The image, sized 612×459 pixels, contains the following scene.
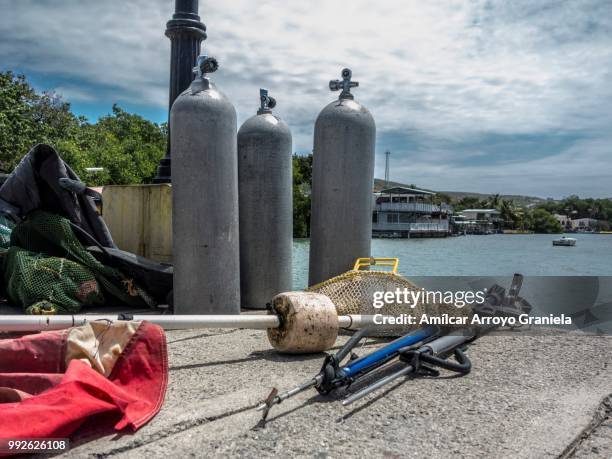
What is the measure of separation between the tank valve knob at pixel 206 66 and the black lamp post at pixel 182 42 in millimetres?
1846

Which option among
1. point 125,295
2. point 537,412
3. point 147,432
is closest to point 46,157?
→ point 125,295

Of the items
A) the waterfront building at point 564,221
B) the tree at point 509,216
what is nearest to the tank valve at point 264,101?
the tree at point 509,216

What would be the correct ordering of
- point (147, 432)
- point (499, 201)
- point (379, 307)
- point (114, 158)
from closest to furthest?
point (147, 432)
point (379, 307)
point (114, 158)
point (499, 201)

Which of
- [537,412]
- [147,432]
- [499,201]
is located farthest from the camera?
[499,201]

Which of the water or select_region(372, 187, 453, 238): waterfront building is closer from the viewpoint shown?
the water

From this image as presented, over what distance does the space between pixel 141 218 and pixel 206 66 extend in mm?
2275

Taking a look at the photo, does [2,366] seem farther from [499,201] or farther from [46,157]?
[499,201]

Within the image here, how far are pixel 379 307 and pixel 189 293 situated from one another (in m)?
1.76

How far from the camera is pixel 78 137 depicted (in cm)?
3228

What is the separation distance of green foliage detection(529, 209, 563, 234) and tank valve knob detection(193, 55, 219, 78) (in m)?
147

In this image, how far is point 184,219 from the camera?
5055 mm

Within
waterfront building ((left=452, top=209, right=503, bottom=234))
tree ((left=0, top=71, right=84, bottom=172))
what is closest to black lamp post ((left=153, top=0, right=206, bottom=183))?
tree ((left=0, top=71, right=84, bottom=172))

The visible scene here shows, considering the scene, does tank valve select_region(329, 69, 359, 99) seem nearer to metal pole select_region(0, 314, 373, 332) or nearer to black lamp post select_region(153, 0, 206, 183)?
black lamp post select_region(153, 0, 206, 183)

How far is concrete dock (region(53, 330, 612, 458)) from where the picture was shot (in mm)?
2352
